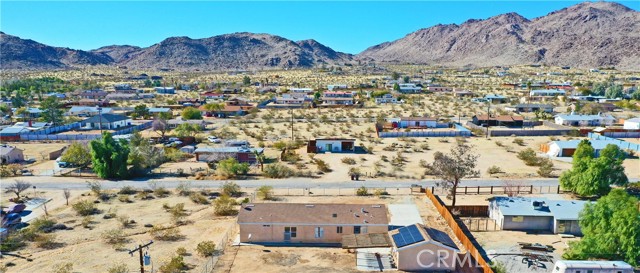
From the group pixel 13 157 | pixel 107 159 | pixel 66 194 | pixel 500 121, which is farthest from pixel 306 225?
pixel 500 121

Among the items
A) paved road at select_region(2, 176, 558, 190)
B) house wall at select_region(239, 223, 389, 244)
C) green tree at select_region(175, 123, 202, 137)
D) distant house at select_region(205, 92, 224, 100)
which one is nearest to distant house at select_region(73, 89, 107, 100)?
distant house at select_region(205, 92, 224, 100)

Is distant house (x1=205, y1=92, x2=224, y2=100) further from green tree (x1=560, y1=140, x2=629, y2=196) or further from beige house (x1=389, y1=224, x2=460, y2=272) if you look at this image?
beige house (x1=389, y1=224, x2=460, y2=272)

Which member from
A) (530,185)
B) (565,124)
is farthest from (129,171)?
(565,124)

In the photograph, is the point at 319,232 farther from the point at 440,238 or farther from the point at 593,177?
the point at 593,177

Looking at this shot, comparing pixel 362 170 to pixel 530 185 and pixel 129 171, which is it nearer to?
pixel 530 185

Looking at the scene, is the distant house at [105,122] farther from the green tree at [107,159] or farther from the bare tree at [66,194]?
the bare tree at [66,194]

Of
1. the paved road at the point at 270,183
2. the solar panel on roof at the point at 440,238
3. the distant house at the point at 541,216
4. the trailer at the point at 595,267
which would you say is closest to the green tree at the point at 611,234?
the trailer at the point at 595,267
